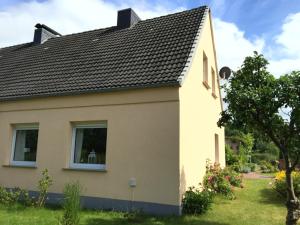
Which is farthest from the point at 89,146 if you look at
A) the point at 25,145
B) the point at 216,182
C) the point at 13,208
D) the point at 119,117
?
the point at 216,182

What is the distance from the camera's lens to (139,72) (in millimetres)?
9422

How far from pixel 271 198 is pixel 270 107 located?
522cm

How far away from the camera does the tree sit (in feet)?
21.7

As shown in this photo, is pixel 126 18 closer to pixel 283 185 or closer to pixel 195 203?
pixel 195 203

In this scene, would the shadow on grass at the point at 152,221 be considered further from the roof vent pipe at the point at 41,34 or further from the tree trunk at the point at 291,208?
the roof vent pipe at the point at 41,34

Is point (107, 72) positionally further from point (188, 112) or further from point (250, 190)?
point (250, 190)

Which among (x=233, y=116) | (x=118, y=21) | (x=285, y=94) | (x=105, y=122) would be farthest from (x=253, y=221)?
(x=118, y=21)

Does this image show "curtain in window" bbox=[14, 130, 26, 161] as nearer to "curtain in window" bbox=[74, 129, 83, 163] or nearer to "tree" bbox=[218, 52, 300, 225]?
"curtain in window" bbox=[74, 129, 83, 163]

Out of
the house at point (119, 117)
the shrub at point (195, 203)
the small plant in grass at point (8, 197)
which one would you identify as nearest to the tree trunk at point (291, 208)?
the shrub at point (195, 203)

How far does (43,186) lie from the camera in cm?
903

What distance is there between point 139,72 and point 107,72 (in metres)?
1.28

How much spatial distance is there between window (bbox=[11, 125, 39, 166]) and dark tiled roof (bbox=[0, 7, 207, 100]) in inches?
49.0

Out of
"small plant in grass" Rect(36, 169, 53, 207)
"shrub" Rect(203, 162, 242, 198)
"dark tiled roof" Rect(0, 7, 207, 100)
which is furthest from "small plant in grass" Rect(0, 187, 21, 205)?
"shrub" Rect(203, 162, 242, 198)

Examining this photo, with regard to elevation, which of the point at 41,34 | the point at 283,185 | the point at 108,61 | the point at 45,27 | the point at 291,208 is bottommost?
the point at 291,208
